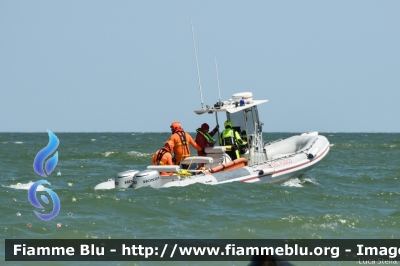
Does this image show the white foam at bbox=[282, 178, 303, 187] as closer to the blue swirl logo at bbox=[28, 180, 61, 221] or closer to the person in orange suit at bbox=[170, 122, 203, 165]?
the person in orange suit at bbox=[170, 122, 203, 165]

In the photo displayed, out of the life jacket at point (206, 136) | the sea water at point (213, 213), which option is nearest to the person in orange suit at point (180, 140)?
the life jacket at point (206, 136)

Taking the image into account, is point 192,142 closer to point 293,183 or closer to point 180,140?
point 180,140

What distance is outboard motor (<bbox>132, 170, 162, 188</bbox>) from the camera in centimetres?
1255

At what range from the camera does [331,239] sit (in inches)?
355

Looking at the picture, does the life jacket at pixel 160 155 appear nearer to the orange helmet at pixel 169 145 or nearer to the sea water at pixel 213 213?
the orange helmet at pixel 169 145

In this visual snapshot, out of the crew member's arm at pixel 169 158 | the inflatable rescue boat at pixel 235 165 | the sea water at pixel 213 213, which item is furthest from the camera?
the crew member's arm at pixel 169 158

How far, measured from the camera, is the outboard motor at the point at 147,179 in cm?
1255

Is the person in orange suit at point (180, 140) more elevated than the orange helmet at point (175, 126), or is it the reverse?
the orange helmet at point (175, 126)

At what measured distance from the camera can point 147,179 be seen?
1255 centimetres

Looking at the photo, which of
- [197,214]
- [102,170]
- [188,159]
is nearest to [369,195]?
[188,159]

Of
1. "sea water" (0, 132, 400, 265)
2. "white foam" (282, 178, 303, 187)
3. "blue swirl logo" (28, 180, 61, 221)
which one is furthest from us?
"white foam" (282, 178, 303, 187)

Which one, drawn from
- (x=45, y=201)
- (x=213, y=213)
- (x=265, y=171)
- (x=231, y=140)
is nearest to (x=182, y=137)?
(x=231, y=140)

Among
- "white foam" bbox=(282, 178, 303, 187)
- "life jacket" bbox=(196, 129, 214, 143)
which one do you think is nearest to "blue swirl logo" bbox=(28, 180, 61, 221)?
"life jacket" bbox=(196, 129, 214, 143)

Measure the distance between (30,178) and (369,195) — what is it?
26.2 ft
